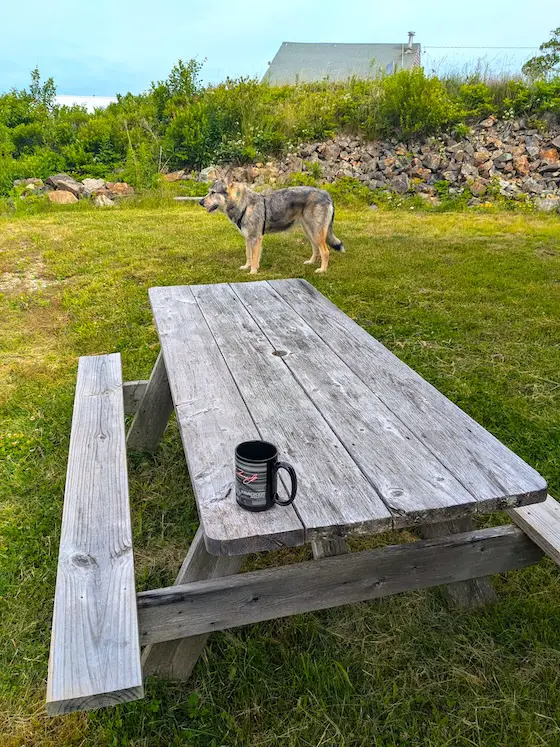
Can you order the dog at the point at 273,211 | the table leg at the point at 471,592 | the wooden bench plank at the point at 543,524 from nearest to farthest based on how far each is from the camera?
the wooden bench plank at the point at 543,524 → the table leg at the point at 471,592 → the dog at the point at 273,211

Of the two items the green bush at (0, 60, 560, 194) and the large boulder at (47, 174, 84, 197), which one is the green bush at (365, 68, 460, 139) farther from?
the large boulder at (47, 174, 84, 197)

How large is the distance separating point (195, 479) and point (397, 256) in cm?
563

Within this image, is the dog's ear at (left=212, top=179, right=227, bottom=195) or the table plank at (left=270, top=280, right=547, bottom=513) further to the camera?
the dog's ear at (left=212, top=179, right=227, bottom=195)

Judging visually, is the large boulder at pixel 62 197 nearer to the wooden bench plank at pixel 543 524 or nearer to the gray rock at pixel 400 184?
the gray rock at pixel 400 184

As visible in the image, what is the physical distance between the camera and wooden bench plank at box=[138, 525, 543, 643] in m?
1.57

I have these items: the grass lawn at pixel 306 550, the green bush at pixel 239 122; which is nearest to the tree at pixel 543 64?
the green bush at pixel 239 122

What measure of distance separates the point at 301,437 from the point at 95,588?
66 cm

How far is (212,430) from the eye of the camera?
1679 millimetres

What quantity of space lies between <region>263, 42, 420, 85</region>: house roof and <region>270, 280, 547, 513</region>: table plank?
1295cm

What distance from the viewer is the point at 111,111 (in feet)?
43.5

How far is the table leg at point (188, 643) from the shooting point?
1.67m

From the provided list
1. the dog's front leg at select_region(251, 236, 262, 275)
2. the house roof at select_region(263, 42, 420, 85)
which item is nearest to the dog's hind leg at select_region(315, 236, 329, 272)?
the dog's front leg at select_region(251, 236, 262, 275)

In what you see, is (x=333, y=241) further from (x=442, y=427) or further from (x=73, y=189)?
(x=73, y=189)

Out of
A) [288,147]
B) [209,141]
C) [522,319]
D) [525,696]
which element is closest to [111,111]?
[209,141]
